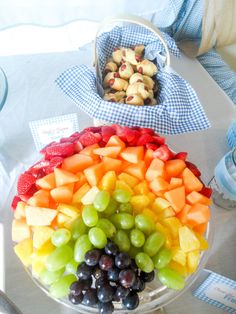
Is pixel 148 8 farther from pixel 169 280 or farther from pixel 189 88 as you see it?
pixel 169 280

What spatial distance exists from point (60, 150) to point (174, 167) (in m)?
0.21

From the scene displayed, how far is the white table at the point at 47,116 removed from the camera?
65 centimetres

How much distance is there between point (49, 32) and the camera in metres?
1.24

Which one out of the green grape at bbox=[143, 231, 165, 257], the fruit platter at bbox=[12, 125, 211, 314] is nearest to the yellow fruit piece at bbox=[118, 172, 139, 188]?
the fruit platter at bbox=[12, 125, 211, 314]

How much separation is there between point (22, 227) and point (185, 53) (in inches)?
34.1

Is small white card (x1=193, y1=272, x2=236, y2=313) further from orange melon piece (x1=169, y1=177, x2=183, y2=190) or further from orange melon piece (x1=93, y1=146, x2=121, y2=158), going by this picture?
orange melon piece (x1=93, y1=146, x2=121, y2=158)

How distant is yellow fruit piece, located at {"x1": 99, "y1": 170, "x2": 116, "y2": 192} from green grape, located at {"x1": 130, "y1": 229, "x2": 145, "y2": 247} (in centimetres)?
10

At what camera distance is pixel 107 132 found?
0.65 metres

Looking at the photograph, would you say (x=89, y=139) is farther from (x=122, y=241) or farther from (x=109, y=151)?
(x=122, y=241)

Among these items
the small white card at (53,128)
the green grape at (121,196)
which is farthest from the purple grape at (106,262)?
the small white card at (53,128)

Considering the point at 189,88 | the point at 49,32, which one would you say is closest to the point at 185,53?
the point at 189,88

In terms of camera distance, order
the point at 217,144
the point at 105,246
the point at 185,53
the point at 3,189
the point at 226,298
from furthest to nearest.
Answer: the point at 185,53 → the point at 217,144 → the point at 3,189 → the point at 226,298 → the point at 105,246

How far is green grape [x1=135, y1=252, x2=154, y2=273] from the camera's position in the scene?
492 mm

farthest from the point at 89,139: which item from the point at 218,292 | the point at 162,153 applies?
the point at 218,292
